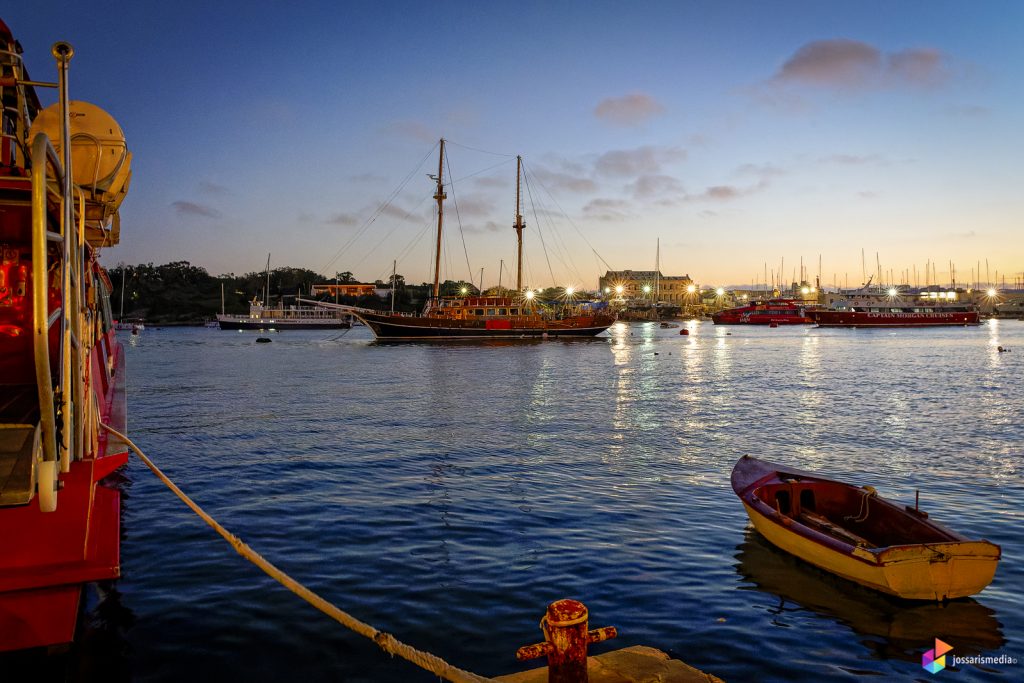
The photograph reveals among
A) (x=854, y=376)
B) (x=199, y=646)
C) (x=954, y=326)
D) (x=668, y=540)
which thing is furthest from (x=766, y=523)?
(x=954, y=326)

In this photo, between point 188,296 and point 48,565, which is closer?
point 48,565

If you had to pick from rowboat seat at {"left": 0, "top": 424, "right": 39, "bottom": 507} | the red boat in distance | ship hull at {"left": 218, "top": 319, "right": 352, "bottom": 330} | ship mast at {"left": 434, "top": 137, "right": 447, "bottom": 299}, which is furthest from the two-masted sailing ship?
the red boat in distance

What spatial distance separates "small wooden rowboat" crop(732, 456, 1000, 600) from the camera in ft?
26.0

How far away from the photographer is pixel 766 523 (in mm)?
9898

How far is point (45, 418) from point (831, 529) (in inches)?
378

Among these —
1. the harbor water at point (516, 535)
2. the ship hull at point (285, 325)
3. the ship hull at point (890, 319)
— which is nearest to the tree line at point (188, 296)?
the ship hull at point (285, 325)

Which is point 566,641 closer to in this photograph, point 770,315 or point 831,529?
point 831,529

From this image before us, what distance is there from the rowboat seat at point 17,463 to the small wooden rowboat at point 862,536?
8674mm

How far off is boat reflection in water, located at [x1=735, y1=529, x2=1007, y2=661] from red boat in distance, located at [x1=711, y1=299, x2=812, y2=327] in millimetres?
144943

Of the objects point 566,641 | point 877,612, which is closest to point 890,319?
point 877,612

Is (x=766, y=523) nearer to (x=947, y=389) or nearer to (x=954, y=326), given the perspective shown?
(x=947, y=389)

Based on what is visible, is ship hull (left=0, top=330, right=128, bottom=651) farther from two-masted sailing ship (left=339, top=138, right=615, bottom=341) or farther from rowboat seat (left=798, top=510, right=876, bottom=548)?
two-masted sailing ship (left=339, top=138, right=615, bottom=341)

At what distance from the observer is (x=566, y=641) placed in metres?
3.78

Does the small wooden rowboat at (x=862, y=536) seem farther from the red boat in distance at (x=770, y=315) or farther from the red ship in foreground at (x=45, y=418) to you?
the red boat in distance at (x=770, y=315)
